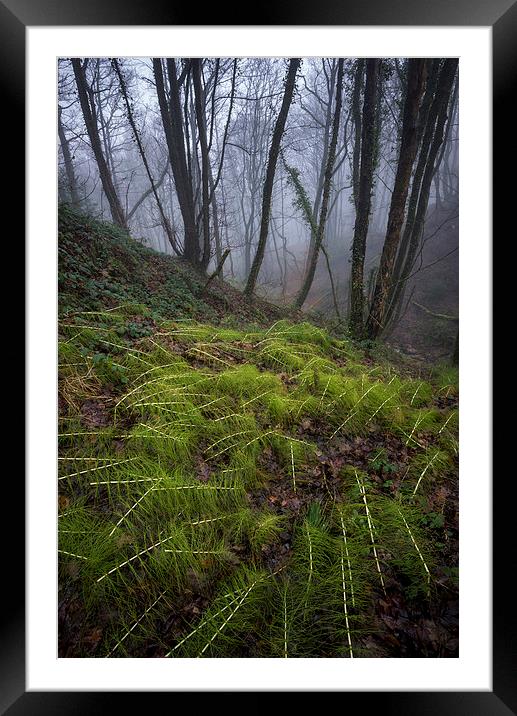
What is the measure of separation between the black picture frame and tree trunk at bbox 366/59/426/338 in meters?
1.55

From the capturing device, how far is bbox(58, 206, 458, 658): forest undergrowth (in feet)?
4.18

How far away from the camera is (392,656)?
4.14 feet

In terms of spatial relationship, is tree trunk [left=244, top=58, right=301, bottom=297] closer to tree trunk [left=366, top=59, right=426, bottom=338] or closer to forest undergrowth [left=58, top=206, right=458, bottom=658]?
tree trunk [left=366, top=59, right=426, bottom=338]

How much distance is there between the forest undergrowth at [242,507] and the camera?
1273 millimetres

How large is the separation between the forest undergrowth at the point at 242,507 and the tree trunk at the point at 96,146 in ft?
3.72

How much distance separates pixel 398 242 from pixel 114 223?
250 centimetres
